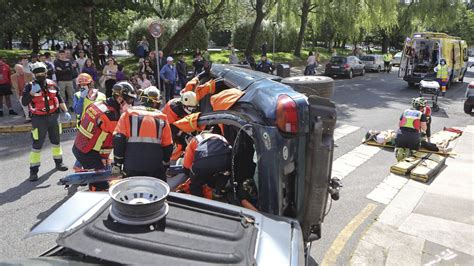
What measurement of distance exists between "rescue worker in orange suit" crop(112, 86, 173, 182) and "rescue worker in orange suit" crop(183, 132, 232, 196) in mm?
668

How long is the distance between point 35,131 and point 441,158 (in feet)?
25.9

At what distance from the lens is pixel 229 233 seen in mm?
2242

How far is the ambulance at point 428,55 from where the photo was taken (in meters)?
18.8

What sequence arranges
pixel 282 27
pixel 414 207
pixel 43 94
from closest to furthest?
1. pixel 414 207
2. pixel 43 94
3. pixel 282 27

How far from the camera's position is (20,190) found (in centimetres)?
596

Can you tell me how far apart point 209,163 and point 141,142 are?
104 centimetres

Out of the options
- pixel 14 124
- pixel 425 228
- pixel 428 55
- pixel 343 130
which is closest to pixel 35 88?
pixel 14 124

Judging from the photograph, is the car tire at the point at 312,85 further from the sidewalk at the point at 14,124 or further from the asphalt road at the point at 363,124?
the sidewalk at the point at 14,124

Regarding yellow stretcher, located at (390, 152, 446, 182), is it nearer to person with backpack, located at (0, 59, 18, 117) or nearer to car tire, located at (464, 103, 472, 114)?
car tire, located at (464, 103, 472, 114)

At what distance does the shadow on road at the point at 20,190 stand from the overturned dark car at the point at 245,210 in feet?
12.0

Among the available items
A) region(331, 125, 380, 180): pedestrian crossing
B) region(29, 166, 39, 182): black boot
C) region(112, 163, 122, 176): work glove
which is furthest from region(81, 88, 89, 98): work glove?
region(331, 125, 380, 180): pedestrian crossing

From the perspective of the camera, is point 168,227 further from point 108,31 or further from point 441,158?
point 108,31

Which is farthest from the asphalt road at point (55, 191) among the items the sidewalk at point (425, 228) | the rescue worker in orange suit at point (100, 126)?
Result: the rescue worker in orange suit at point (100, 126)

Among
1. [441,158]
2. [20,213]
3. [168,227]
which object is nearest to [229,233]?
[168,227]
